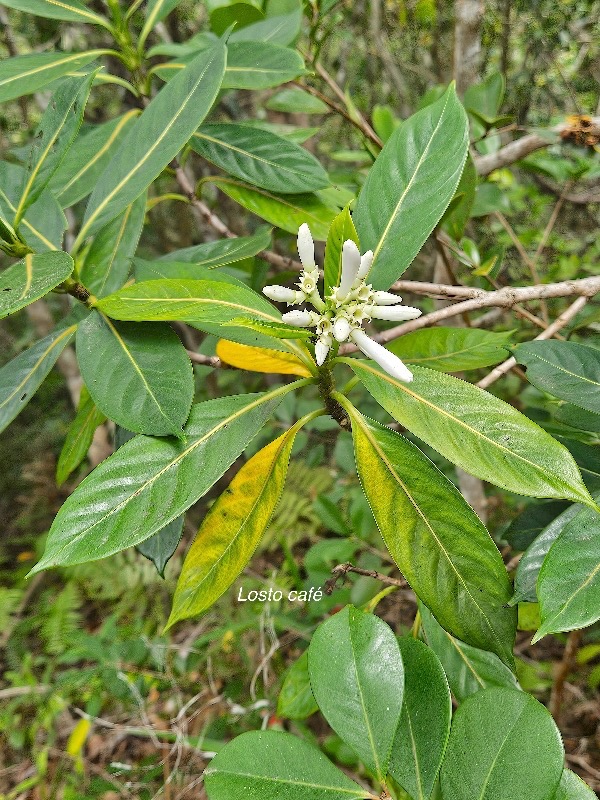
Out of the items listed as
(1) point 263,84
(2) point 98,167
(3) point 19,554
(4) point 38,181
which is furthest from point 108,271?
(3) point 19,554

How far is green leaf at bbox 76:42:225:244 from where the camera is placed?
2.32 feet

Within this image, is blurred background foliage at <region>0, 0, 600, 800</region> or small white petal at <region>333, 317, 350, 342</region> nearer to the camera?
small white petal at <region>333, 317, 350, 342</region>

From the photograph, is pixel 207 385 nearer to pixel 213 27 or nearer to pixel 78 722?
pixel 78 722

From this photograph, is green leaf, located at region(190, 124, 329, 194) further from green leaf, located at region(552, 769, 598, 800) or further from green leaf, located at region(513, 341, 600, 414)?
green leaf, located at region(552, 769, 598, 800)

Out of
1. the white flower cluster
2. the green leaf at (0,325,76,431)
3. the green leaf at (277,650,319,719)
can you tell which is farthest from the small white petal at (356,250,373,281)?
the green leaf at (277,650,319,719)

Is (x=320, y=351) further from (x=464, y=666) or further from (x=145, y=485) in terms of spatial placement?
(x=464, y=666)

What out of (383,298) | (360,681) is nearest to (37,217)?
(383,298)

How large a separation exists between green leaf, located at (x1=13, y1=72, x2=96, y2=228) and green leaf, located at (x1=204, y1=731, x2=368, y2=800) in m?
0.67

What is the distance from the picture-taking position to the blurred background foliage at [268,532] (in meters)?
1.43

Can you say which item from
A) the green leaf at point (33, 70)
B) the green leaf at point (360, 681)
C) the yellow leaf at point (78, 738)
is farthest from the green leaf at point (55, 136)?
the yellow leaf at point (78, 738)

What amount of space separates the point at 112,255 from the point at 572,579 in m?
0.75

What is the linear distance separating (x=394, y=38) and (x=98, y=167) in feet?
13.2

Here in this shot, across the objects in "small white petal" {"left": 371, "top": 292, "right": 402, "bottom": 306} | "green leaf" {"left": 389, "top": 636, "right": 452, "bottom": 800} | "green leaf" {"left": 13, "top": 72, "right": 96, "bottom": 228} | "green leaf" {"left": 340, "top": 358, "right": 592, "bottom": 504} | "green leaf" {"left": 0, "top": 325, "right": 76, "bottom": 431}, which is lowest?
"green leaf" {"left": 389, "top": 636, "right": 452, "bottom": 800}

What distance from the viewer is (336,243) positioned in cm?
58
